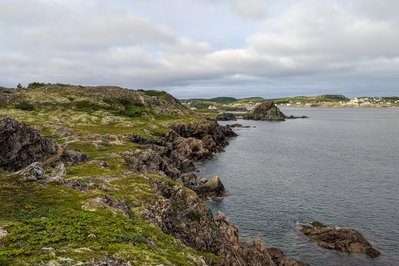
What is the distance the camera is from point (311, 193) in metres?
83.8

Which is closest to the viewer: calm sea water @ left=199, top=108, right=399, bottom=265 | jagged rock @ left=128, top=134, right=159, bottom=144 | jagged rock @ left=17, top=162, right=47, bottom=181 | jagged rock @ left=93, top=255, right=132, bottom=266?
jagged rock @ left=93, top=255, right=132, bottom=266

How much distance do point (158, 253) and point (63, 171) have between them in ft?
77.2

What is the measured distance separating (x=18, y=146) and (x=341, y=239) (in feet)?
180

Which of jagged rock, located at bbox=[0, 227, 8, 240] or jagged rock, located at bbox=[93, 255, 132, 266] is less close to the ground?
jagged rock, located at bbox=[0, 227, 8, 240]

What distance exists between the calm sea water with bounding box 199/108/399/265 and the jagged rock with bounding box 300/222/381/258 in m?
1.36

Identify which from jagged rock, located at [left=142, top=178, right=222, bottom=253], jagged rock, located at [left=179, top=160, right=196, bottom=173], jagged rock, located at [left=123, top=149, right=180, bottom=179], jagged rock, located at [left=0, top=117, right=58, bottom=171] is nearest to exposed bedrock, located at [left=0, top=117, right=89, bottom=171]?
jagged rock, located at [left=0, top=117, right=58, bottom=171]

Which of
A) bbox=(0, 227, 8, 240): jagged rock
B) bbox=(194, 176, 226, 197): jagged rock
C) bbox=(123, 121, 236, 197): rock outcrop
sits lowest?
bbox=(194, 176, 226, 197): jagged rock

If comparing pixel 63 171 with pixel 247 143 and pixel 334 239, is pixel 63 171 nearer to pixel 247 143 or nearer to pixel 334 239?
pixel 334 239

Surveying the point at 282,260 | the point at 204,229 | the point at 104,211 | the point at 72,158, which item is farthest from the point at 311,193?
the point at 104,211

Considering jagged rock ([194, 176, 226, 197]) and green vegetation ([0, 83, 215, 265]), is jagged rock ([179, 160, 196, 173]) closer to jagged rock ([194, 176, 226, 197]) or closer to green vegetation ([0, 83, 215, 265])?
jagged rock ([194, 176, 226, 197])

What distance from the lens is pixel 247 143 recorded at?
17238 cm

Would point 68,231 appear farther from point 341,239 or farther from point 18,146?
point 341,239

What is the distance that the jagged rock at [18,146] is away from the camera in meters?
54.0

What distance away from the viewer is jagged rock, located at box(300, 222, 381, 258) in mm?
52875
